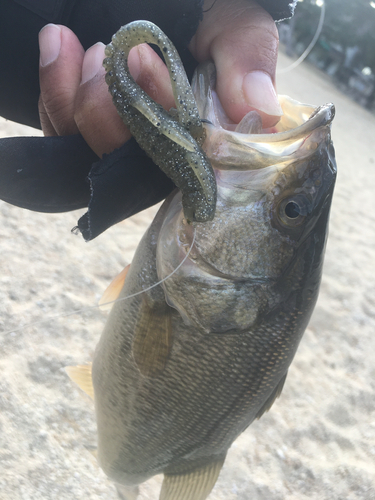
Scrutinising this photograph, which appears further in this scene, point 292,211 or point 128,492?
point 128,492

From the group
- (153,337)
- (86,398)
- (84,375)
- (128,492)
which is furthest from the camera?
(86,398)

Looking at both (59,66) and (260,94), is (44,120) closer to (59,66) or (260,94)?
(59,66)

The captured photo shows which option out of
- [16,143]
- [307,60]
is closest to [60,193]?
[16,143]

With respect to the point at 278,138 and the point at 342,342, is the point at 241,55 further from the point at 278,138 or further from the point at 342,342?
the point at 342,342

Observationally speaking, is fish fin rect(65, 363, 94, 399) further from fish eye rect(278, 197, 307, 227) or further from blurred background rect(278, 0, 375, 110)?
blurred background rect(278, 0, 375, 110)

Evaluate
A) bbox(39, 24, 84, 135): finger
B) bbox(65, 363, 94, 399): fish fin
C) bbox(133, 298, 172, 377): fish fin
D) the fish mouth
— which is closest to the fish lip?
the fish mouth

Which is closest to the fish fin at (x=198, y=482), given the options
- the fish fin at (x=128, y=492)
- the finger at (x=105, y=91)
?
the fish fin at (x=128, y=492)

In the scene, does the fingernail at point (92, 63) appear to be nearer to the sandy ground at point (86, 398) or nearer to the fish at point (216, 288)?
the fish at point (216, 288)

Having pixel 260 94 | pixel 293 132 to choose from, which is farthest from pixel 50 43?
pixel 293 132
